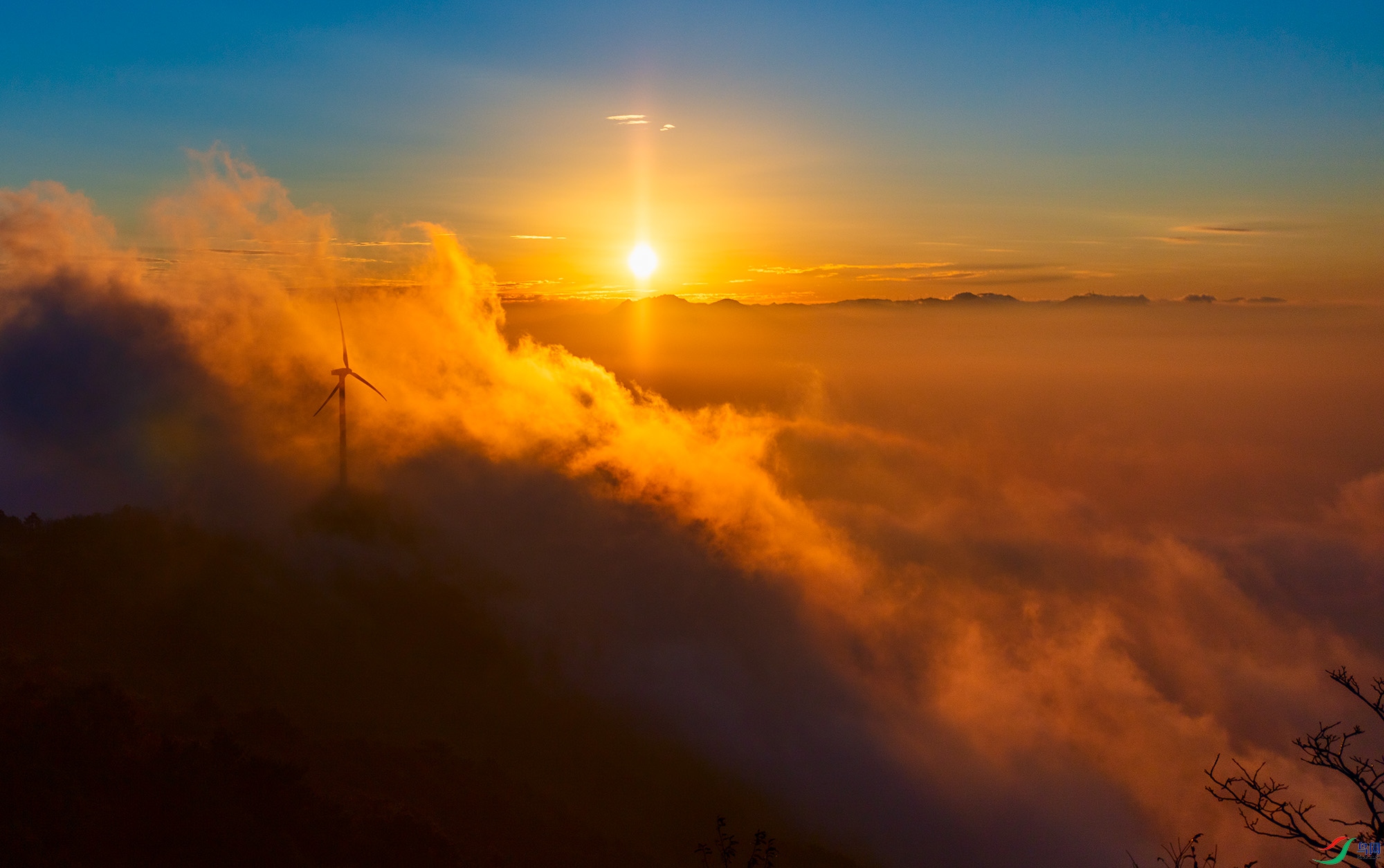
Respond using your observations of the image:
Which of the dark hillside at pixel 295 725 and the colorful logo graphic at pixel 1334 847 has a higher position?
the colorful logo graphic at pixel 1334 847

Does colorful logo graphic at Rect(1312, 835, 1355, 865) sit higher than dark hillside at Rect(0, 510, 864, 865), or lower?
higher

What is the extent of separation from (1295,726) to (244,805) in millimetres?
229479

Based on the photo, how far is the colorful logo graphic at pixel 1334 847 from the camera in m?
13.2

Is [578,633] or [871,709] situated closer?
[578,633]

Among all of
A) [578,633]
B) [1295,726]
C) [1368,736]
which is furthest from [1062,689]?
[578,633]

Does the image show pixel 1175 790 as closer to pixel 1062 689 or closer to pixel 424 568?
pixel 1062 689

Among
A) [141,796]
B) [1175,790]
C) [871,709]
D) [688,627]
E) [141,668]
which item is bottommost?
[1175,790]

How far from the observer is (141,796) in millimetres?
42844

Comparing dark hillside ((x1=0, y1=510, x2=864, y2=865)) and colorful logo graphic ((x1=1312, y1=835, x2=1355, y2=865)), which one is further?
dark hillside ((x1=0, y1=510, x2=864, y2=865))

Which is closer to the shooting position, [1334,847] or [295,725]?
[1334,847]

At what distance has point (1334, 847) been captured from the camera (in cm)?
1345

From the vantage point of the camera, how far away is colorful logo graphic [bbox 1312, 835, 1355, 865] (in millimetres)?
13172

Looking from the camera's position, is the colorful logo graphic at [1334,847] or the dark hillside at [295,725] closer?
the colorful logo graphic at [1334,847]

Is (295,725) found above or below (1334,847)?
below
